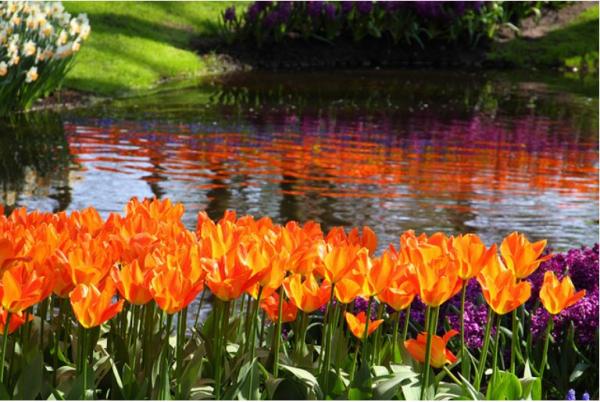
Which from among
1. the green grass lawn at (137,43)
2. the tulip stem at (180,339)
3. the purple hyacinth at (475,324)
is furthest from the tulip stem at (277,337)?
the green grass lawn at (137,43)

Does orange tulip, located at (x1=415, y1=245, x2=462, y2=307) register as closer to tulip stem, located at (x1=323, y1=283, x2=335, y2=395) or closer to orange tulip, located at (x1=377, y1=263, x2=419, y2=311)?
orange tulip, located at (x1=377, y1=263, x2=419, y2=311)

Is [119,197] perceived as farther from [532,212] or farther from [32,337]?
[32,337]

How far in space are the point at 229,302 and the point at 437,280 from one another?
49 centimetres

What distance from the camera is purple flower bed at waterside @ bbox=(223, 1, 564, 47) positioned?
21.1 m

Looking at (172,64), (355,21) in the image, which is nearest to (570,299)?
(172,64)

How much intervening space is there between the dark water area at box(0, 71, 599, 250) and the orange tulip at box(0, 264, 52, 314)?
5.31m

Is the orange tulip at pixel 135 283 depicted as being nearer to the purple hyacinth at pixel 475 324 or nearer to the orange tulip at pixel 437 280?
the orange tulip at pixel 437 280

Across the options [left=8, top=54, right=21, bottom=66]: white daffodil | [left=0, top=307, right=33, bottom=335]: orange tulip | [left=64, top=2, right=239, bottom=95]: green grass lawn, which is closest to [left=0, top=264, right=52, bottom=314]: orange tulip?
[left=0, top=307, right=33, bottom=335]: orange tulip

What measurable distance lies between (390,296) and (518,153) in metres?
9.88

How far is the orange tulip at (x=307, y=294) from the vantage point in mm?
2713

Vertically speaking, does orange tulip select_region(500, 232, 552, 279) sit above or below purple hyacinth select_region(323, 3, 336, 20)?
above

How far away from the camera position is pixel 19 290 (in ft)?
8.21

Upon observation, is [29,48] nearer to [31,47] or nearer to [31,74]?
[31,47]

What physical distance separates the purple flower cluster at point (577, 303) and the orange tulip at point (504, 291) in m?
1.25
